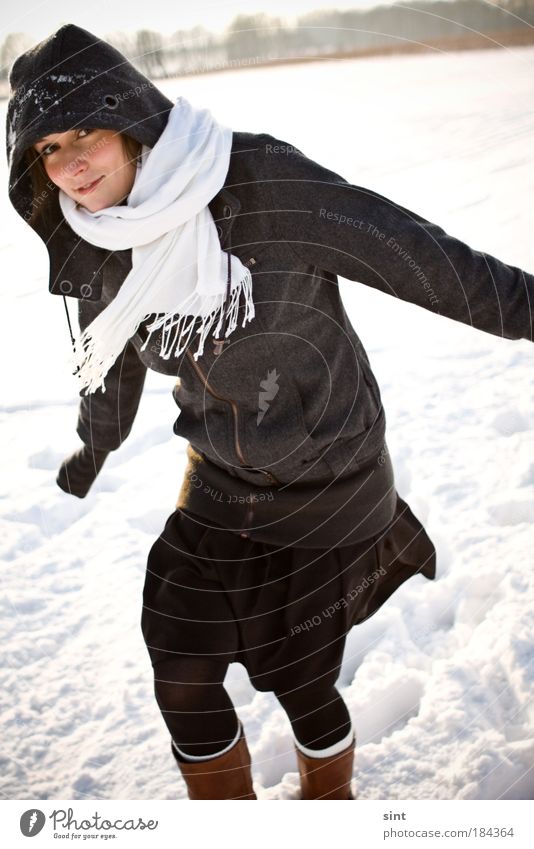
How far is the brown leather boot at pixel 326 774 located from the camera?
107 cm

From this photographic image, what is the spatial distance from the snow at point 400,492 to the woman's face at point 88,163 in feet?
1.98

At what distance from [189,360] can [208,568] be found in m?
A: 0.28

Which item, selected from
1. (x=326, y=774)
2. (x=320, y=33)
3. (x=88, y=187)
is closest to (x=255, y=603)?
(x=326, y=774)

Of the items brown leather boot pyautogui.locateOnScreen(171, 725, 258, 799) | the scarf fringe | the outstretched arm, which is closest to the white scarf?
the scarf fringe

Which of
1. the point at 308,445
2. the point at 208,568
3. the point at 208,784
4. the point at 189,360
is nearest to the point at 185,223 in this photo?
the point at 189,360

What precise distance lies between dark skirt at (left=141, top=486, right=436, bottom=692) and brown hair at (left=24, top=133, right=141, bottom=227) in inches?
18.4

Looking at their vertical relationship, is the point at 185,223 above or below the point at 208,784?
above

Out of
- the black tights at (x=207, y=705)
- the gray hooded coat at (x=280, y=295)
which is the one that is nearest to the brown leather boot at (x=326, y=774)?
the black tights at (x=207, y=705)

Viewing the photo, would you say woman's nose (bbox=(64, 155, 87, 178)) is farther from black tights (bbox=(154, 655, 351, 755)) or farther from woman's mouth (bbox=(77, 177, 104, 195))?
black tights (bbox=(154, 655, 351, 755))

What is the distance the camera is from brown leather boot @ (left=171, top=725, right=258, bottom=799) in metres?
1.01

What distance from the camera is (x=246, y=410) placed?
38.2 inches

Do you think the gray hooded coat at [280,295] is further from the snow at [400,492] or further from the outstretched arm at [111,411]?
the snow at [400,492]

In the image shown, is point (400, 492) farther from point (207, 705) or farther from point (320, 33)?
point (320, 33)
